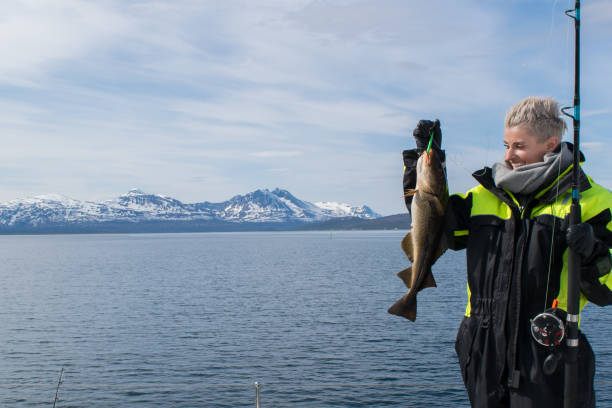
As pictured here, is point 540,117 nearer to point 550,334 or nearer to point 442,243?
point 442,243

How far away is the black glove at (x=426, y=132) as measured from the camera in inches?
167

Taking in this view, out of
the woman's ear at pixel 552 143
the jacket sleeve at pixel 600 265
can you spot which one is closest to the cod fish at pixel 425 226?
the woman's ear at pixel 552 143

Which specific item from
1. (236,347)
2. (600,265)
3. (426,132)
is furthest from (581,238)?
(236,347)

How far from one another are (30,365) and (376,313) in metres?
26.8

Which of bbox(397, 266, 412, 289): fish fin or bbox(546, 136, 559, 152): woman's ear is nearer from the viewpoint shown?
bbox(546, 136, 559, 152): woman's ear

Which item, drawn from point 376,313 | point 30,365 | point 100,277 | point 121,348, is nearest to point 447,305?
point 376,313

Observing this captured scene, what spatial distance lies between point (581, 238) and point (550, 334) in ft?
2.27

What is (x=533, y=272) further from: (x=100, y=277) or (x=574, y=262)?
(x=100, y=277)

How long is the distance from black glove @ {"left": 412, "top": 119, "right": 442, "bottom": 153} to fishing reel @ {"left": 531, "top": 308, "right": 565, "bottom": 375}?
1.52m

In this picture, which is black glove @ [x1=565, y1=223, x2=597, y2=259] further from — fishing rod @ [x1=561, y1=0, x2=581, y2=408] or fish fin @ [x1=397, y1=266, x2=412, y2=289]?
fish fin @ [x1=397, y1=266, x2=412, y2=289]

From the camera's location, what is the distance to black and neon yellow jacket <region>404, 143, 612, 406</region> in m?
3.63

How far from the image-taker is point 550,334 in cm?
352

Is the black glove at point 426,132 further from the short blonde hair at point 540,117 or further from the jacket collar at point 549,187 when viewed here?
the short blonde hair at point 540,117

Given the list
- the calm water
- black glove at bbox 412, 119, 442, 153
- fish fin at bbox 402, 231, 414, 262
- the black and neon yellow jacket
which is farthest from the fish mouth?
the calm water
